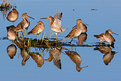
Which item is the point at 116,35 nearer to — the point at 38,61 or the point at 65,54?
the point at 65,54

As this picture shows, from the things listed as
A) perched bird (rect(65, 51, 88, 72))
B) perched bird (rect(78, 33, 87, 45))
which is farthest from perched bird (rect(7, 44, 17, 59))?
perched bird (rect(78, 33, 87, 45))

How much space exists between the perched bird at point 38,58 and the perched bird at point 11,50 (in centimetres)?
52

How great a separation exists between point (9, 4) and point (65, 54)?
10671 millimetres

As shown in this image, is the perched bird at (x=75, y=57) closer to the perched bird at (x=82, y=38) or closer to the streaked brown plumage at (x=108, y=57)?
the streaked brown plumage at (x=108, y=57)

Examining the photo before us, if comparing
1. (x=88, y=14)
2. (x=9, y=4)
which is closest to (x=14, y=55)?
(x=88, y=14)

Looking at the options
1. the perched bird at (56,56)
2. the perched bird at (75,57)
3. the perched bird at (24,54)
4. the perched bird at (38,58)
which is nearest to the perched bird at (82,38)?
the perched bird at (56,56)

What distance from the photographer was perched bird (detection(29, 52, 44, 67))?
11.4m

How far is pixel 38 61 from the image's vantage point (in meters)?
11.6

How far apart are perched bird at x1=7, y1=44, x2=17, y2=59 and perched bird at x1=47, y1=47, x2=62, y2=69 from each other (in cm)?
103

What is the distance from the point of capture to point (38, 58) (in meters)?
11.9

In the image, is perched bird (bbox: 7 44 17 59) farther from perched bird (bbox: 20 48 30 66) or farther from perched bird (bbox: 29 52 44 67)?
perched bird (bbox: 29 52 44 67)

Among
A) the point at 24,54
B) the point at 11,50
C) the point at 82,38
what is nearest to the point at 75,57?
the point at 24,54

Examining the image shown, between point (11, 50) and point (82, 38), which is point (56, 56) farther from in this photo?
point (82, 38)

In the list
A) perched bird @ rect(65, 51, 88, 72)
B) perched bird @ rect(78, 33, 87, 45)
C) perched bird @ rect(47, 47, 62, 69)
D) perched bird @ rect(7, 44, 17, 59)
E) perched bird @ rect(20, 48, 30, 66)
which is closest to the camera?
perched bird @ rect(65, 51, 88, 72)
